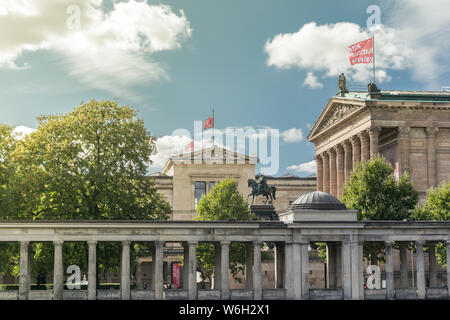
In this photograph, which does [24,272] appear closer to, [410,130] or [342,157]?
[410,130]

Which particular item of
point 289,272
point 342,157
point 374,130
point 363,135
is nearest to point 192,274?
point 289,272

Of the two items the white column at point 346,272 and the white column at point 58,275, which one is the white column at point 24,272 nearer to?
the white column at point 58,275

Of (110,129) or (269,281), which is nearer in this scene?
(110,129)

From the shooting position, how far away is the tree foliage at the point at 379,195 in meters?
85.5

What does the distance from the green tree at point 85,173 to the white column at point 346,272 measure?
897 inches

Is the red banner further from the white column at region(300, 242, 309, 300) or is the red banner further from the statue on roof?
the white column at region(300, 242, 309, 300)

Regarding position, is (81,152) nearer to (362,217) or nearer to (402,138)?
(362,217)

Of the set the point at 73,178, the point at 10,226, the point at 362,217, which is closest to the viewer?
the point at 10,226

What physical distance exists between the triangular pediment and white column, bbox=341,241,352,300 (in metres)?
38.4

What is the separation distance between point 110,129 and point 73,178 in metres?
7.60
